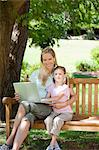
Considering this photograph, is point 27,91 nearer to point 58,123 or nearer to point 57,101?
point 57,101

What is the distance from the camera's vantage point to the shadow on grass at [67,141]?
6.54 meters

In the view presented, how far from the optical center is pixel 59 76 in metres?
5.99

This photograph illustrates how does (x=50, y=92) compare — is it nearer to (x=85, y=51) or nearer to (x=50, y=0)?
(x=50, y=0)

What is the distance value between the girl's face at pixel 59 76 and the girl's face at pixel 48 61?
18 cm

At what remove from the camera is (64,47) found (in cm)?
2808

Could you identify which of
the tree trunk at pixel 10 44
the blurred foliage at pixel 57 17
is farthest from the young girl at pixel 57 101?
the tree trunk at pixel 10 44

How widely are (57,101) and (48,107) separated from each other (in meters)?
0.15

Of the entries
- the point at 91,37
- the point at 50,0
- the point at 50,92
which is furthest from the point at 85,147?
the point at 91,37

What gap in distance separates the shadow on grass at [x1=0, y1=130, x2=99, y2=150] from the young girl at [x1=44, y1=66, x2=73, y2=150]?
2.33ft

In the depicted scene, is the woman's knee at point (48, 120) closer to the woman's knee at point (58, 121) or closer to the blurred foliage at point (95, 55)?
the woman's knee at point (58, 121)

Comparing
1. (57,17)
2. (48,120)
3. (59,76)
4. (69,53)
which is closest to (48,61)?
(59,76)

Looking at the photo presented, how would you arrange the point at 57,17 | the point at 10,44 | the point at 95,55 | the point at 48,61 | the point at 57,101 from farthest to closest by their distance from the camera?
the point at 95,55, the point at 57,17, the point at 10,44, the point at 48,61, the point at 57,101

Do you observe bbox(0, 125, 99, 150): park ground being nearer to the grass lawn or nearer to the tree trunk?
the tree trunk

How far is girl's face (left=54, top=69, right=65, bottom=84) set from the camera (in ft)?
19.5
